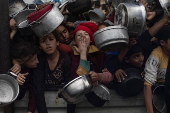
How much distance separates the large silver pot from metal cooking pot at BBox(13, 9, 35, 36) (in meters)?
0.13

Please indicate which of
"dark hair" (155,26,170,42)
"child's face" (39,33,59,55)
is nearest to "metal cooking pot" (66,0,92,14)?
"child's face" (39,33,59,55)

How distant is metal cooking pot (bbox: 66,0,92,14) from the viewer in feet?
8.79

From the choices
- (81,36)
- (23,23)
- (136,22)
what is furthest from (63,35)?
(136,22)

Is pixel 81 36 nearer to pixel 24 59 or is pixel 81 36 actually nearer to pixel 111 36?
pixel 111 36

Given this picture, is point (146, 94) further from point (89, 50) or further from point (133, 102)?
point (89, 50)

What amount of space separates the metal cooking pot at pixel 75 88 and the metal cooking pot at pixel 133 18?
1.70 feet

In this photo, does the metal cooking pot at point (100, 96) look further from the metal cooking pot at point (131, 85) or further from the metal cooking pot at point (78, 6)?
the metal cooking pot at point (78, 6)

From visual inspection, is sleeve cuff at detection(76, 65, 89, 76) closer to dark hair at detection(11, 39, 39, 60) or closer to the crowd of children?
the crowd of children

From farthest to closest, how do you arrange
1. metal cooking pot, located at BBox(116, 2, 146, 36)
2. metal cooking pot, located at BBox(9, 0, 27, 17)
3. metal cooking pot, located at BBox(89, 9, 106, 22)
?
metal cooking pot, located at BBox(89, 9, 106, 22)
metal cooking pot, located at BBox(9, 0, 27, 17)
metal cooking pot, located at BBox(116, 2, 146, 36)

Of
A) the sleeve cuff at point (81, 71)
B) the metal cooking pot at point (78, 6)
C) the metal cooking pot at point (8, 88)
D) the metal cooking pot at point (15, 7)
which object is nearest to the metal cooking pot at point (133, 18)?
the sleeve cuff at point (81, 71)

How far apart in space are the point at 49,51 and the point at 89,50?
1.13 ft

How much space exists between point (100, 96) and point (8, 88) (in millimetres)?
723

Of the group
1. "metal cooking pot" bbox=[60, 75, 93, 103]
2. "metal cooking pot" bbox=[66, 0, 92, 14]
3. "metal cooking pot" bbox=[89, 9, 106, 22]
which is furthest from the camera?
"metal cooking pot" bbox=[89, 9, 106, 22]

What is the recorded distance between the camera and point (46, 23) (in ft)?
6.44
